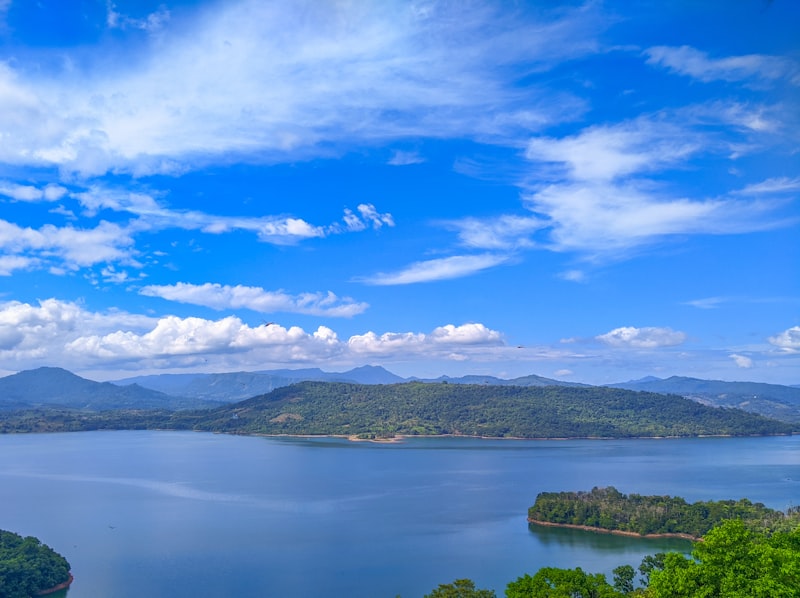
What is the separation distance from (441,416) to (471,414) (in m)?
5.98

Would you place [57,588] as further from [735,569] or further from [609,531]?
[609,531]

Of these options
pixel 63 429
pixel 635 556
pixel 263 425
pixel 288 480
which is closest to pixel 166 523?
pixel 288 480

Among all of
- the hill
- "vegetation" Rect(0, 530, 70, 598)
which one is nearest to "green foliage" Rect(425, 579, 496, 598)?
"vegetation" Rect(0, 530, 70, 598)

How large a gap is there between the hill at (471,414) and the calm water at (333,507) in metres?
19.9

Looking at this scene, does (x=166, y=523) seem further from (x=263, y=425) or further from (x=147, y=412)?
(x=147, y=412)

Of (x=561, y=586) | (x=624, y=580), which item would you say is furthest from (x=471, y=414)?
(x=561, y=586)

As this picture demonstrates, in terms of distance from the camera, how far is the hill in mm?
119938

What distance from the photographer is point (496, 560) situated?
3412cm

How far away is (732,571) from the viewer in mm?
12844

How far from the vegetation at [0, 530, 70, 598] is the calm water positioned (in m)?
1.27

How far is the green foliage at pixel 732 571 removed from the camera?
12008 mm

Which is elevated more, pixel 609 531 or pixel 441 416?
pixel 441 416

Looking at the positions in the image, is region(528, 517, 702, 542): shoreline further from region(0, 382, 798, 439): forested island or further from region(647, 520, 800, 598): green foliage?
region(0, 382, 798, 439): forested island

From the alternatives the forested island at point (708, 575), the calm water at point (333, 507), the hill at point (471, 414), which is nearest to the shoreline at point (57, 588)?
the calm water at point (333, 507)
